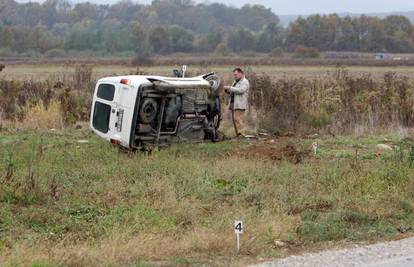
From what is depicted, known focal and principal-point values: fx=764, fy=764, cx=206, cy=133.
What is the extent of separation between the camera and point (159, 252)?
333 inches

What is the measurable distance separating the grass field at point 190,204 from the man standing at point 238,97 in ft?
9.36

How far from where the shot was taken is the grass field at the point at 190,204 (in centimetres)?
857

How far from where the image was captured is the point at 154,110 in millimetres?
15367

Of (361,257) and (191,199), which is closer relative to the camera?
(361,257)

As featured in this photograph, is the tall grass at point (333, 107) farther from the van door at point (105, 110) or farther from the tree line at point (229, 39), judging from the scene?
the tree line at point (229, 39)

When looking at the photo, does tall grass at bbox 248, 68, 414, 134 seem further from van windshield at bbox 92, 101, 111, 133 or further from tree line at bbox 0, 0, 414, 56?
tree line at bbox 0, 0, 414, 56

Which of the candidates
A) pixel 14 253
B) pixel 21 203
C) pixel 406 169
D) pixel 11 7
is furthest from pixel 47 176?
pixel 11 7

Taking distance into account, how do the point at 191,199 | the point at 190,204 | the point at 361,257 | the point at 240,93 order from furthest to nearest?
the point at 240,93 < the point at 191,199 < the point at 190,204 < the point at 361,257

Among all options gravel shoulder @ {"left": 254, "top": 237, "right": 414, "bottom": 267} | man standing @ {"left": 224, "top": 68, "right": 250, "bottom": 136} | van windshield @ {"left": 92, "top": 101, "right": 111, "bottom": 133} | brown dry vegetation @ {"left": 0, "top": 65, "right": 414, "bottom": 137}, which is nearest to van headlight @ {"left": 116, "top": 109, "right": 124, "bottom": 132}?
van windshield @ {"left": 92, "top": 101, "right": 111, "bottom": 133}

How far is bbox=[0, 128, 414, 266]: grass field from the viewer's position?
28.1 feet

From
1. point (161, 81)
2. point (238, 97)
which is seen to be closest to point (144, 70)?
point (238, 97)

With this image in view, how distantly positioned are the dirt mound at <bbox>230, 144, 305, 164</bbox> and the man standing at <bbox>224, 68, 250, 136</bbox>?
241 cm

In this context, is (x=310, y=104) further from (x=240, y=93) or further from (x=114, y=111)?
(x=114, y=111)

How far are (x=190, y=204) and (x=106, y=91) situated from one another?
571 centimetres
